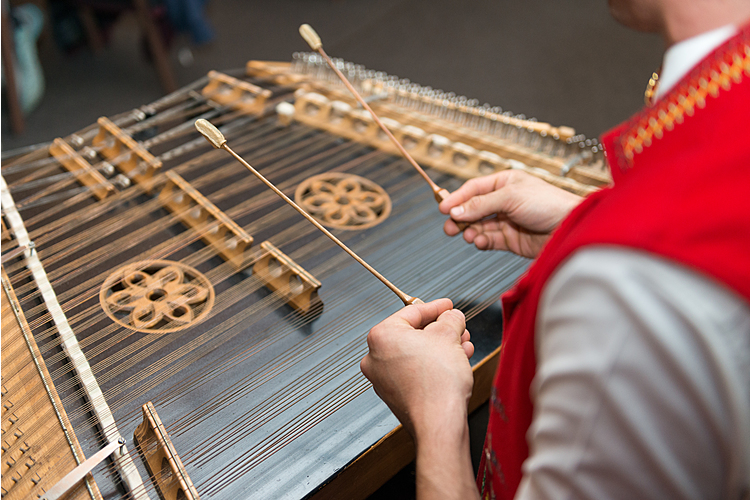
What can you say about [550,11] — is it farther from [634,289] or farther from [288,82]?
[634,289]

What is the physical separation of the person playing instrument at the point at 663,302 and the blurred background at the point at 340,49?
111 inches

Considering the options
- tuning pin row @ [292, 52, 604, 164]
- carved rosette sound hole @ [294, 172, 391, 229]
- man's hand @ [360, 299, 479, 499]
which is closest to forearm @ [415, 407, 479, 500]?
man's hand @ [360, 299, 479, 499]

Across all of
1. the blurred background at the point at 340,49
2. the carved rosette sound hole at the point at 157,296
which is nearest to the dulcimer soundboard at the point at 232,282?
the carved rosette sound hole at the point at 157,296

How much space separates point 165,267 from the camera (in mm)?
1288

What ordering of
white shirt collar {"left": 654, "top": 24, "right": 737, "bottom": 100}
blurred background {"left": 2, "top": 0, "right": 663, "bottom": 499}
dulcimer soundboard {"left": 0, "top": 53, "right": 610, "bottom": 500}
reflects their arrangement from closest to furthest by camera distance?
white shirt collar {"left": 654, "top": 24, "right": 737, "bottom": 100}
dulcimer soundboard {"left": 0, "top": 53, "right": 610, "bottom": 500}
blurred background {"left": 2, "top": 0, "right": 663, "bottom": 499}

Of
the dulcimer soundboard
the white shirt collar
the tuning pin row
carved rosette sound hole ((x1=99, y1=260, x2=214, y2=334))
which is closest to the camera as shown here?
the white shirt collar

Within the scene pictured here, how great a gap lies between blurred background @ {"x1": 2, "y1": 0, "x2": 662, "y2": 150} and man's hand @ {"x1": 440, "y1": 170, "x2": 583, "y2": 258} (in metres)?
2.15

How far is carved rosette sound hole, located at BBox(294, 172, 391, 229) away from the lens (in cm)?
148

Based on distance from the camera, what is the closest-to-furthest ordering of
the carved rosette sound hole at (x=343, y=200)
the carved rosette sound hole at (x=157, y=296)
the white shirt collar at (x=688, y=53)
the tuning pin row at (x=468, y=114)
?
the white shirt collar at (x=688, y=53) < the carved rosette sound hole at (x=157, y=296) < the carved rosette sound hole at (x=343, y=200) < the tuning pin row at (x=468, y=114)

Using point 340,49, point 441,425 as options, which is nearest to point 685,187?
point 441,425

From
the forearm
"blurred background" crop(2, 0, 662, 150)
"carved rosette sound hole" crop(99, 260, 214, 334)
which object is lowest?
"blurred background" crop(2, 0, 662, 150)

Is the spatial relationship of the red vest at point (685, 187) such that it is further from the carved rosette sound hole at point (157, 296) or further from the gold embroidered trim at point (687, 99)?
the carved rosette sound hole at point (157, 296)

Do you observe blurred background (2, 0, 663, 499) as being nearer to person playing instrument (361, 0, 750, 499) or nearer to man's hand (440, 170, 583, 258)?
man's hand (440, 170, 583, 258)

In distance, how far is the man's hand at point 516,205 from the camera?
1.23 m
